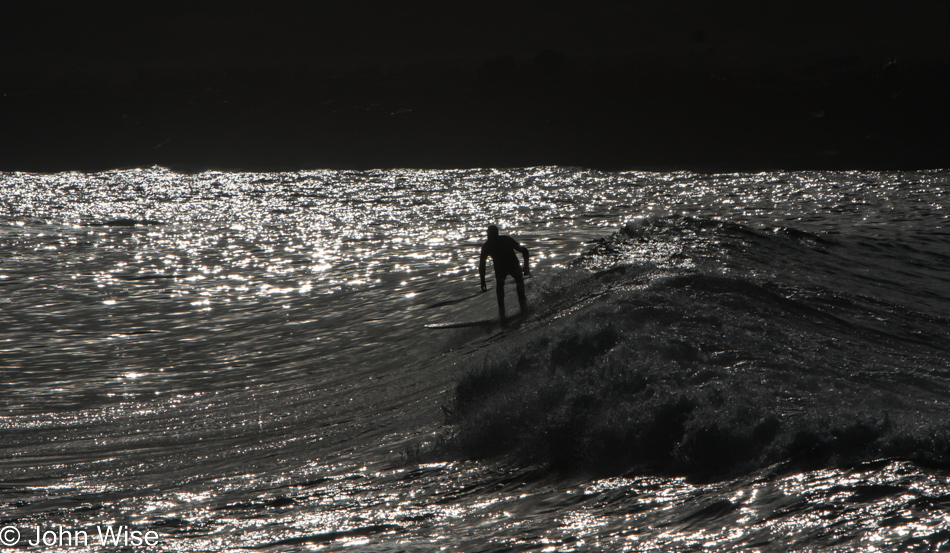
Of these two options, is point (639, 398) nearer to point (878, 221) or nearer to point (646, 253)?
point (646, 253)

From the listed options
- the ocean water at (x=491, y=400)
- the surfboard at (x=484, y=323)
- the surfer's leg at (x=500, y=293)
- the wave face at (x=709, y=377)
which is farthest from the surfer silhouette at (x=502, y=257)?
the wave face at (x=709, y=377)

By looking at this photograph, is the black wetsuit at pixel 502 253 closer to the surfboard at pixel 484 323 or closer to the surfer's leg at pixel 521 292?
the surfer's leg at pixel 521 292

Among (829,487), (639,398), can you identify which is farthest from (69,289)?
(829,487)

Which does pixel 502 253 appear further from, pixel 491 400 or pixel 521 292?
pixel 491 400

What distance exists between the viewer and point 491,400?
30.7 feet

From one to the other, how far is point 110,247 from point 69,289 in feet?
26.0

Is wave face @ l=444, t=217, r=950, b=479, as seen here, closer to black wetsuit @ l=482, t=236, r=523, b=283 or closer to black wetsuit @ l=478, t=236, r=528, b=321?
black wetsuit @ l=478, t=236, r=528, b=321

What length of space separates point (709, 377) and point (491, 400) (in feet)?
7.90

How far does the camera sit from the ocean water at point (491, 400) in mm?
6320

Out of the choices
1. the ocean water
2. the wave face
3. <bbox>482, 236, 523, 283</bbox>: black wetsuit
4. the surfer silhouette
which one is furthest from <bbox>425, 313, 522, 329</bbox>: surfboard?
<bbox>482, 236, 523, 283</bbox>: black wetsuit

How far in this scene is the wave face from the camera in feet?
22.7

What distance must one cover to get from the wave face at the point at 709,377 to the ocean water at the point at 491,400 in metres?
0.04

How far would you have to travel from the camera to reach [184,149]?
81375mm

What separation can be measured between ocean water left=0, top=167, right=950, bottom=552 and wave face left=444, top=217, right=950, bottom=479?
0.13 feet
